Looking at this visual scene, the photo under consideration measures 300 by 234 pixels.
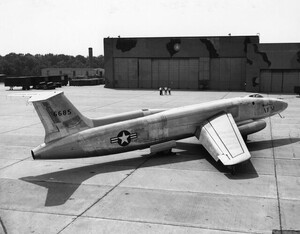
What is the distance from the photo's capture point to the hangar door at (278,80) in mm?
59062

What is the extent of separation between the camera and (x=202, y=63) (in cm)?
6688

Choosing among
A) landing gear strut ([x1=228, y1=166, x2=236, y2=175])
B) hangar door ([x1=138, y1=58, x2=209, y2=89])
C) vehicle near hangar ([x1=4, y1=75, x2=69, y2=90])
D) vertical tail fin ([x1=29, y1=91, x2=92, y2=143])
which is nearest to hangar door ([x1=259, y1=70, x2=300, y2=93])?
hangar door ([x1=138, y1=58, x2=209, y2=89])

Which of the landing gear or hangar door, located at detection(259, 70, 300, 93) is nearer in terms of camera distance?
the landing gear

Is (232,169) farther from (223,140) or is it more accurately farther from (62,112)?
(62,112)

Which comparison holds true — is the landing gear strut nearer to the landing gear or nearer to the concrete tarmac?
the landing gear

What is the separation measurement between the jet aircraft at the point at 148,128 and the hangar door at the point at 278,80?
40.6 meters

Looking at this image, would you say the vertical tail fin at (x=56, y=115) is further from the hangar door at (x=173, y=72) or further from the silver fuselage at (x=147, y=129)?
the hangar door at (x=173, y=72)

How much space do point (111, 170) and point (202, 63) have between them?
53.0 meters

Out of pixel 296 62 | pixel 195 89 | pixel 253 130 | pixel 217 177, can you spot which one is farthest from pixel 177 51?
pixel 217 177

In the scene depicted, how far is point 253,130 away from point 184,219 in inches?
439

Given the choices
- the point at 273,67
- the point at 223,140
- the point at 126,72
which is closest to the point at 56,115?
the point at 223,140

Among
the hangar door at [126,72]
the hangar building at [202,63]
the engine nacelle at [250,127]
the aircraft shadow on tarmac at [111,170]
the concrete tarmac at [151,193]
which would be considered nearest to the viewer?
the concrete tarmac at [151,193]

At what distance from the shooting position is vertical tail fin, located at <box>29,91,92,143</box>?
1524 centimetres

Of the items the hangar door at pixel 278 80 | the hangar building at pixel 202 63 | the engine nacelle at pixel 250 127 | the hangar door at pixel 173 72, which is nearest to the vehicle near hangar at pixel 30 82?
the hangar building at pixel 202 63
